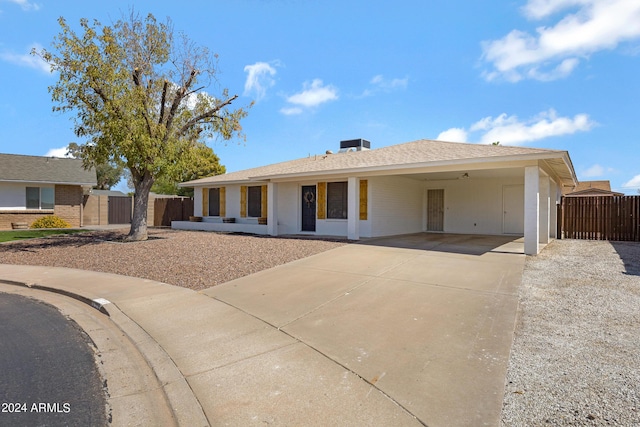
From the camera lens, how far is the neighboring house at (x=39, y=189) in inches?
824

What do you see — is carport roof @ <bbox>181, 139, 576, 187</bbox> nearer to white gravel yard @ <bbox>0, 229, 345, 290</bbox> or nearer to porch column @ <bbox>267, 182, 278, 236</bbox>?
porch column @ <bbox>267, 182, 278, 236</bbox>

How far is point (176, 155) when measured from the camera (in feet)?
44.1

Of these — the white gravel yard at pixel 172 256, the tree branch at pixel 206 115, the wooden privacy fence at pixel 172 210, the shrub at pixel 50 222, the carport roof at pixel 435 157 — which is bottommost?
the white gravel yard at pixel 172 256

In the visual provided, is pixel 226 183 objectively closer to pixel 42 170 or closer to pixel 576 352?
pixel 42 170

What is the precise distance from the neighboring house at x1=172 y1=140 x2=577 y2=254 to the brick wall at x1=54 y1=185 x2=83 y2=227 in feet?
29.7

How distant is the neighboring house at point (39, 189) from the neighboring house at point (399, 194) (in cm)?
924

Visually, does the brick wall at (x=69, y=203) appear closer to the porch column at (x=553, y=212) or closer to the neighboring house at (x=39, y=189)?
the neighboring house at (x=39, y=189)

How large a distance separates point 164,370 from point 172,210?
2387cm

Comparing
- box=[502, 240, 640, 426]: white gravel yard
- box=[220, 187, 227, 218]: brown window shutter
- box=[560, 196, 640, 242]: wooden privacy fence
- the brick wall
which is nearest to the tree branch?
box=[220, 187, 227, 218]: brown window shutter

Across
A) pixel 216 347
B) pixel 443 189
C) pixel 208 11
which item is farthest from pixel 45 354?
pixel 443 189

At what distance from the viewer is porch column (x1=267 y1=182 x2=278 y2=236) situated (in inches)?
663

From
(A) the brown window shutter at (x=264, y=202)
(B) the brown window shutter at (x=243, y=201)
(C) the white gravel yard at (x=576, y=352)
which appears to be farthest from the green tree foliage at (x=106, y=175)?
(C) the white gravel yard at (x=576, y=352)

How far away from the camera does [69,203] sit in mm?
23250

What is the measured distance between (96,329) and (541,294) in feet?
23.6
